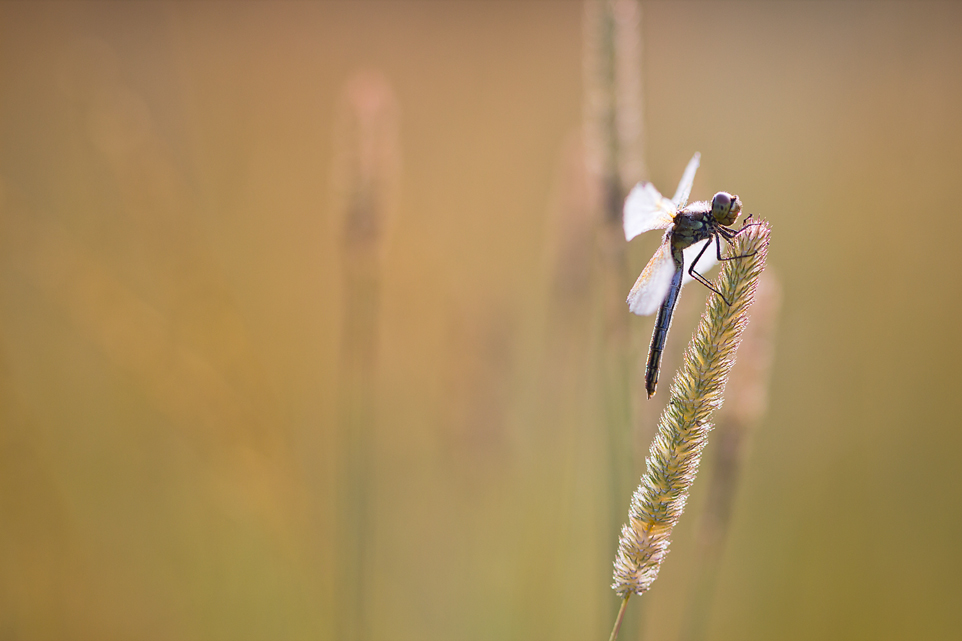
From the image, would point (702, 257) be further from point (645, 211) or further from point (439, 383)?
point (439, 383)

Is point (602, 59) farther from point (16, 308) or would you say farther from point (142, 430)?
point (16, 308)

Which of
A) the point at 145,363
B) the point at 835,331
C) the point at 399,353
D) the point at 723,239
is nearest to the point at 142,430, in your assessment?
the point at 145,363

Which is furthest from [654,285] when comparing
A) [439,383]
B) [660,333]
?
[439,383]

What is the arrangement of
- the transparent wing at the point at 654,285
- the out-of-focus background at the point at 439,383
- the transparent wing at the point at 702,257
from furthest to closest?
the out-of-focus background at the point at 439,383, the transparent wing at the point at 702,257, the transparent wing at the point at 654,285

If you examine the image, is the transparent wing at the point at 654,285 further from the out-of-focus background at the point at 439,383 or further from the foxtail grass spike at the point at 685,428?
the out-of-focus background at the point at 439,383

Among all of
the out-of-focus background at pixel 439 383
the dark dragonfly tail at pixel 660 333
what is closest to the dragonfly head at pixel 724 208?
the dark dragonfly tail at pixel 660 333

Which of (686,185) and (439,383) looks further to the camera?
(439,383)

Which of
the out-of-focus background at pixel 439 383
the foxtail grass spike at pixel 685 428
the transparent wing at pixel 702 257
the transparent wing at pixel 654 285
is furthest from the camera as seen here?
the out-of-focus background at pixel 439 383
